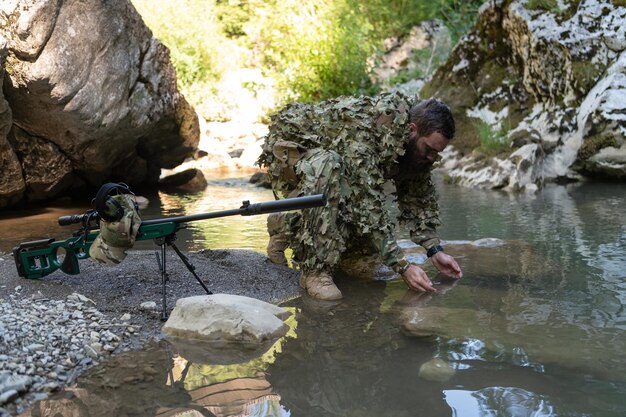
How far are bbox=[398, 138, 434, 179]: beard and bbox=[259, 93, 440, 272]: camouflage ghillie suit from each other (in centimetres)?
6

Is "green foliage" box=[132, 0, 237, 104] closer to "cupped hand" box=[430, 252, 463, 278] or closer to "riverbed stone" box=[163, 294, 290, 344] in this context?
"cupped hand" box=[430, 252, 463, 278]

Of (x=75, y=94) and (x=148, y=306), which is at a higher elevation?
(x=75, y=94)

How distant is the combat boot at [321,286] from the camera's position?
3625 millimetres

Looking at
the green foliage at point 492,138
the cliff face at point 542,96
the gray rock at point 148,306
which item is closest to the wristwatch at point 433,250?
the gray rock at point 148,306

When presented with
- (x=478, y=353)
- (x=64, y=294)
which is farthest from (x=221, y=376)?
(x=64, y=294)

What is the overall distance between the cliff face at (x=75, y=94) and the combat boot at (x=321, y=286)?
12.3 feet

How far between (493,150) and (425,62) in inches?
291

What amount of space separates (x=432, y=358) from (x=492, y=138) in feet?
25.1

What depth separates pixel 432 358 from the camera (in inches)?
103

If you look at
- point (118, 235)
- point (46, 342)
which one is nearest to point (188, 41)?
point (118, 235)

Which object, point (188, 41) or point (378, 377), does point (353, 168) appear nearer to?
point (378, 377)

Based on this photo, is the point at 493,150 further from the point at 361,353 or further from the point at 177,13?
the point at 177,13

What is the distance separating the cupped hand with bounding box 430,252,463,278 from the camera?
3955 mm

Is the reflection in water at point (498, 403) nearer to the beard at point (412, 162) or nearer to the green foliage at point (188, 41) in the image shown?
the beard at point (412, 162)
